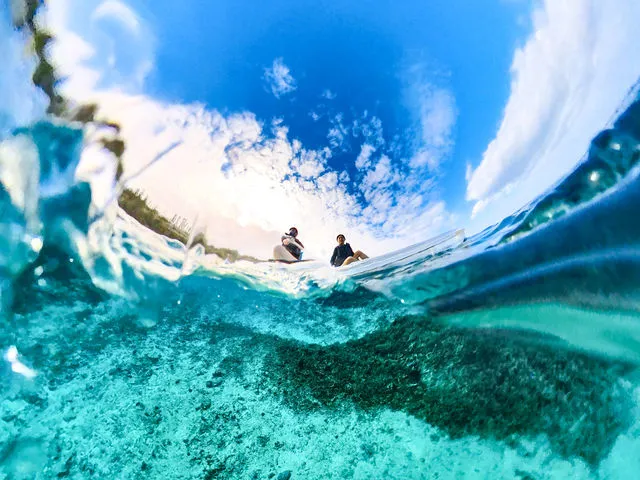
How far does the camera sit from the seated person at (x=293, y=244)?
7.26m

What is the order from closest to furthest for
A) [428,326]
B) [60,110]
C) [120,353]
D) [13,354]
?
[60,110], [13,354], [120,353], [428,326]

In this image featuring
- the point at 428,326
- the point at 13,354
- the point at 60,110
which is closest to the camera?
the point at 60,110

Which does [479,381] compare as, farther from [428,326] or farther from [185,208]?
[185,208]

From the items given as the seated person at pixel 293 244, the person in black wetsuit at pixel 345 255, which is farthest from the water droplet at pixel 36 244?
the person in black wetsuit at pixel 345 255

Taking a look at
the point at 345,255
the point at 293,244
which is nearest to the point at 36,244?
the point at 293,244

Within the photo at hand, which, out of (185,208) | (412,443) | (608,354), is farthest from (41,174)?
(608,354)

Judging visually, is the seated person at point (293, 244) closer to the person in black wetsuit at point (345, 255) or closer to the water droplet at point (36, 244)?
the person in black wetsuit at point (345, 255)

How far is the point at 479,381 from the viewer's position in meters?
6.45

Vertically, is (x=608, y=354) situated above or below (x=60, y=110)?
below

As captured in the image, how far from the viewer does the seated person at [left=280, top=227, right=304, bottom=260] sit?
7265mm

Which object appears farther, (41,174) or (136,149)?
(136,149)

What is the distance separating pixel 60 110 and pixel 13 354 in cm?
347

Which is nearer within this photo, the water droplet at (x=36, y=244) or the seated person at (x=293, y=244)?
the water droplet at (x=36, y=244)

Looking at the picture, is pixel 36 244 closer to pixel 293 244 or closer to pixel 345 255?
pixel 293 244
